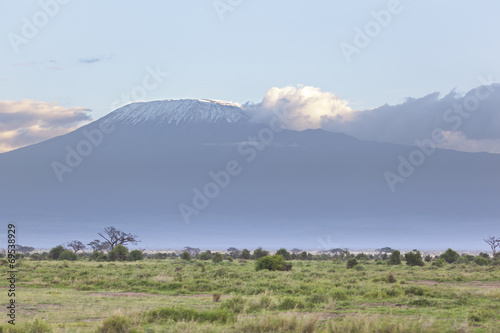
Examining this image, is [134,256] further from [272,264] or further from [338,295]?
[338,295]

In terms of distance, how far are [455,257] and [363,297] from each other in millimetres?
50012

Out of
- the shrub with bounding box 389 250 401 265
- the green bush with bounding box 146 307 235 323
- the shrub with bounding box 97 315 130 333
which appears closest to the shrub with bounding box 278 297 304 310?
the green bush with bounding box 146 307 235 323

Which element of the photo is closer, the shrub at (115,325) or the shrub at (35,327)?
the shrub at (35,327)

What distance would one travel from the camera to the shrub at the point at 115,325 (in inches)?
591

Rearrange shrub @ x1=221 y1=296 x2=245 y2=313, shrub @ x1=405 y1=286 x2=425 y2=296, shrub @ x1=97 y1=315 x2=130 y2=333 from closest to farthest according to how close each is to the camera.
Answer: shrub @ x1=97 y1=315 x2=130 y2=333 < shrub @ x1=221 y1=296 x2=245 y2=313 < shrub @ x1=405 y1=286 x2=425 y2=296

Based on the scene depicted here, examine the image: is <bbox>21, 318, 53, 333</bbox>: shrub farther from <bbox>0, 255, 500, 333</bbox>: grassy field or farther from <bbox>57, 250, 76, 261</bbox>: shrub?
<bbox>57, 250, 76, 261</bbox>: shrub

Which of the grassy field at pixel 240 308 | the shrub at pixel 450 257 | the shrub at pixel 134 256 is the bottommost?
the grassy field at pixel 240 308

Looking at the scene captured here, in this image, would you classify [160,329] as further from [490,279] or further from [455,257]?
[455,257]

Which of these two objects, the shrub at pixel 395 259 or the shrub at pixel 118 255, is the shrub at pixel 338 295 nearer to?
the shrub at pixel 395 259

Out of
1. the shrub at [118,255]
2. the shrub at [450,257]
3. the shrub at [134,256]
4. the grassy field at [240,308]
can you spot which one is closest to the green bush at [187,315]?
the grassy field at [240,308]

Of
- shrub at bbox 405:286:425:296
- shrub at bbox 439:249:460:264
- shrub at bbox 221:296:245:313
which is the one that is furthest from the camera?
shrub at bbox 439:249:460:264

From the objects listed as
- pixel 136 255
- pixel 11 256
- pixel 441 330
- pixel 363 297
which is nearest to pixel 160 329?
pixel 11 256

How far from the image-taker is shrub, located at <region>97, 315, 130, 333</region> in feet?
49.2

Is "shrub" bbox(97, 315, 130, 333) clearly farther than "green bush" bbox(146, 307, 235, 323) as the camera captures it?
No
